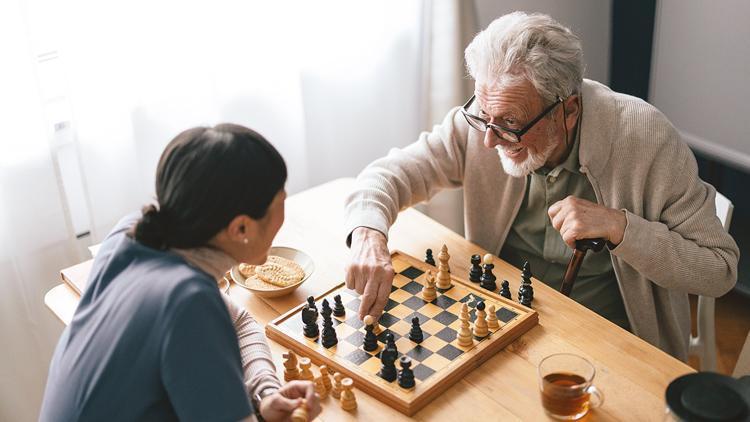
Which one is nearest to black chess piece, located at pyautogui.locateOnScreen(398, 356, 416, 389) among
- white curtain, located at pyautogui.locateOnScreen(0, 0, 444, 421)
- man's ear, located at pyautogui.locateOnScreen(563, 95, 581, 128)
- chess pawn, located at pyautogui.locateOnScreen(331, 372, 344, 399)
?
chess pawn, located at pyautogui.locateOnScreen(331, 372, 344, 399)

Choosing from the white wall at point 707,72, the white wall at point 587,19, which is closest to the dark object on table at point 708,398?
the white wall at point 707,72

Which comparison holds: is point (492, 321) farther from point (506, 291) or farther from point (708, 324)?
point (708, 324)

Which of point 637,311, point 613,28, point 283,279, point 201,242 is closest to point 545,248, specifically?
point 637,311

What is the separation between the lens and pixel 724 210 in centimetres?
219

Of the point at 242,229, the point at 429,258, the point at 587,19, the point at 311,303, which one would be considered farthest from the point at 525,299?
the point at 587,19

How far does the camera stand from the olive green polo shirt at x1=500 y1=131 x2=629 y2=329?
2.21 meters

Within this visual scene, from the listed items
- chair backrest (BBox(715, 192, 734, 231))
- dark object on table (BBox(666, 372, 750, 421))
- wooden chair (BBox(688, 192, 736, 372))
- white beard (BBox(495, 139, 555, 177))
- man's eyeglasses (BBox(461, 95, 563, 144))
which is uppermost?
man's eyeglasses (BBox(461, 95, 563, 144))

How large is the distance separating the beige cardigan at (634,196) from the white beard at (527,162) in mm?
83

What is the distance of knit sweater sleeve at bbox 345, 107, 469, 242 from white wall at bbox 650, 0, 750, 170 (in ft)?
4.59

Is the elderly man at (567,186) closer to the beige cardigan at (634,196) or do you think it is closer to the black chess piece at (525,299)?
the beige cardigan at (634,196)

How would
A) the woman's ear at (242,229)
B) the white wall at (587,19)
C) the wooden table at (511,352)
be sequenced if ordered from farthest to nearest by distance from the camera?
the white wall at (587,19) < the wooden table at (511,352) < the woman's ear at (242,229)

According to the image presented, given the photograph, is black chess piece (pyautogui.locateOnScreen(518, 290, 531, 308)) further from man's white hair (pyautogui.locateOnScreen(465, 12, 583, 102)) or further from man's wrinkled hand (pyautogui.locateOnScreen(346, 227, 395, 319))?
man's white hair (pyautogui.locateOnScreen(465, 12, 583, 102))

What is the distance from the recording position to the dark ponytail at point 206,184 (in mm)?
1337

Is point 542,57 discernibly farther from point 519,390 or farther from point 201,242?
point 201,242
